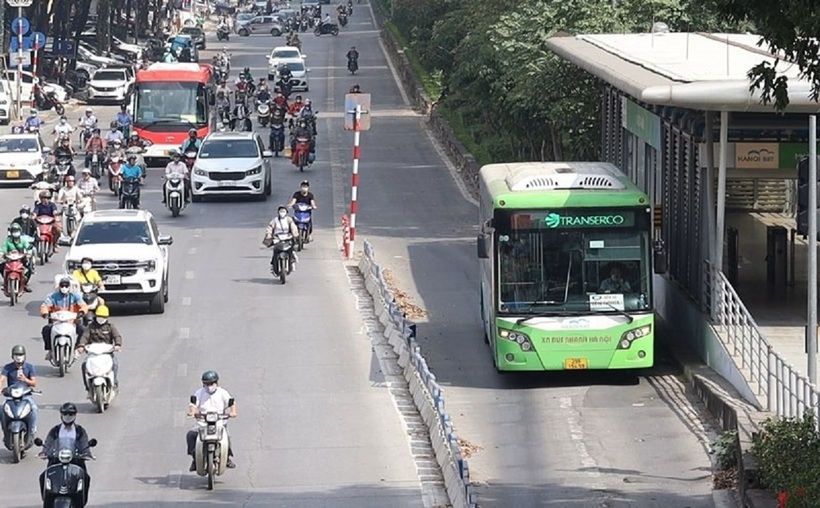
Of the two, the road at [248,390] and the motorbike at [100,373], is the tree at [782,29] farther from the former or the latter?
the motorbike at [100,373]

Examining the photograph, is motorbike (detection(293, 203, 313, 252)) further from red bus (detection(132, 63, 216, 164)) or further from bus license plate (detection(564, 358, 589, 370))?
red bus (detection(132, 63, 216, 164))

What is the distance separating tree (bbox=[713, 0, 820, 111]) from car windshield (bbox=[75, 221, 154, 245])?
17.6 metres

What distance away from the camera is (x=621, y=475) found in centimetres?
1866

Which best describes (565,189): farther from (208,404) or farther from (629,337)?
(208,404)

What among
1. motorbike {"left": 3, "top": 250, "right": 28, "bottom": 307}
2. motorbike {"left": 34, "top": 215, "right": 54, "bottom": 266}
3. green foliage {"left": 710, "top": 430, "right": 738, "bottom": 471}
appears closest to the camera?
green foliage {"left": 710, "top": 430, "right": 738, "bottom": 471}

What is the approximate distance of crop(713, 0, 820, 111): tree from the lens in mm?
12789

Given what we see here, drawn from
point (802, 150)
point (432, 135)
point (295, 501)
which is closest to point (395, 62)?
point (432, 135)

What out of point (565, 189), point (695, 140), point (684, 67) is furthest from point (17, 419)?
point (684, 67)

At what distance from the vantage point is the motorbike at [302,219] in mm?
36338

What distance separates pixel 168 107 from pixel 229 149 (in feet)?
25.6

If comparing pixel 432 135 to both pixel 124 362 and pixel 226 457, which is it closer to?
pixel 124 362

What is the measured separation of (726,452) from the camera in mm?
18219

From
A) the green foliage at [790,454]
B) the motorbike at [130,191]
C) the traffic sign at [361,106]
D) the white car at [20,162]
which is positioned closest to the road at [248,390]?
the motorbike at [130,191]

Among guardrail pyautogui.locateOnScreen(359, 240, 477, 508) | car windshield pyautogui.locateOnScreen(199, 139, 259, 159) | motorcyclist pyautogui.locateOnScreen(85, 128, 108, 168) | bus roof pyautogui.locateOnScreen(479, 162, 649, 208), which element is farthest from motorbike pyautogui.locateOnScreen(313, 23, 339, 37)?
bus roof pyautogui.locateOnScreen(479, 162, 649, 208)
